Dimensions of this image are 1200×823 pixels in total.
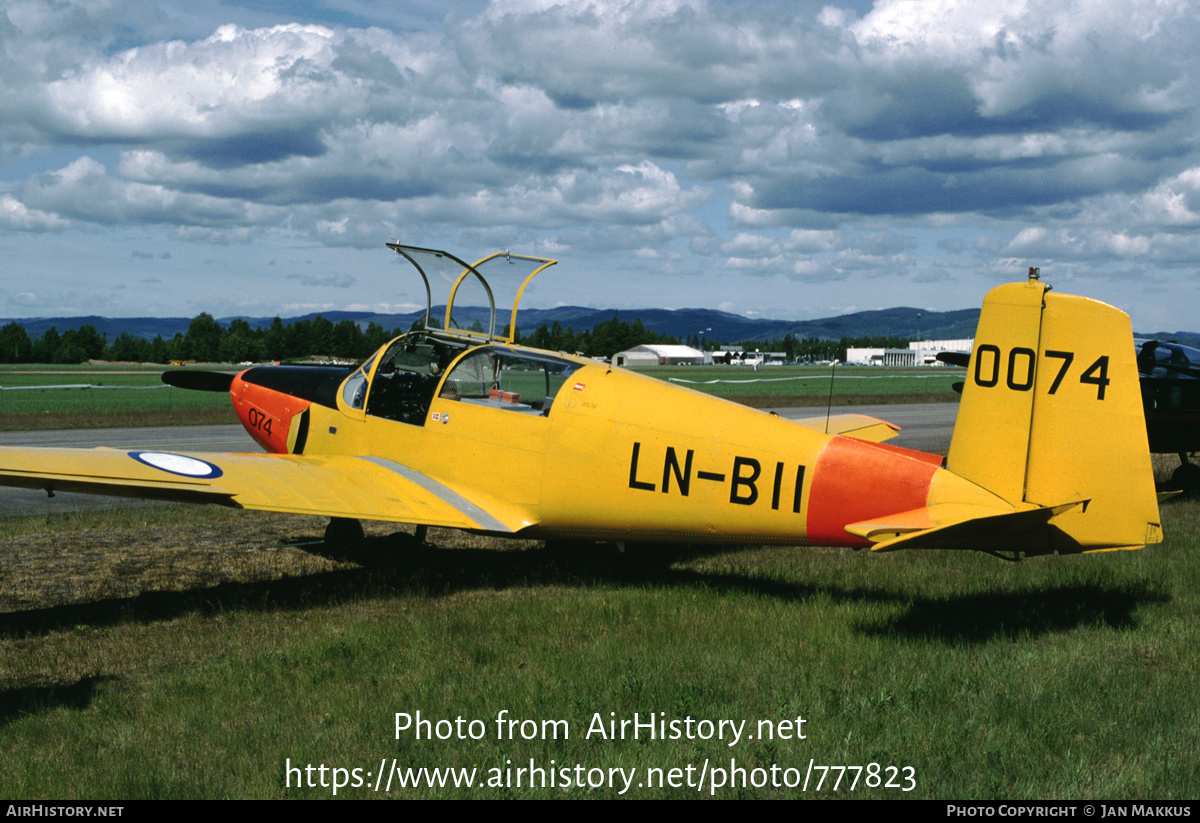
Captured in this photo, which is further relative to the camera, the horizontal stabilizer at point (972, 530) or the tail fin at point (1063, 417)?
the tail fin at point (1063, 417)

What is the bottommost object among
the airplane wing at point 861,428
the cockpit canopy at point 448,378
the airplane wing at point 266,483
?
the airplane wing at point 266,483

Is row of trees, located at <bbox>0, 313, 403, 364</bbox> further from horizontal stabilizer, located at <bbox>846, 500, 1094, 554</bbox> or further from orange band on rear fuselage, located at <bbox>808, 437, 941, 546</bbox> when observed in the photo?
horizontal stabilizer, located at <bbox>846, 500, 1094, 554</bbox>

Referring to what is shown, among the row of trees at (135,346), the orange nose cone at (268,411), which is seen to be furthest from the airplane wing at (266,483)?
the row of trees at (135,346)

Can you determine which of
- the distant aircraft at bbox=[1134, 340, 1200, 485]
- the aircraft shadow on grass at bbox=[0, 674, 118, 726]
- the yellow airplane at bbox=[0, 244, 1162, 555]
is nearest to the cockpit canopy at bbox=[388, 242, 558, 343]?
the yellow airplane at bbox=[0, 244, 1162, 555]

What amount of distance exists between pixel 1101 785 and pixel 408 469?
585cm

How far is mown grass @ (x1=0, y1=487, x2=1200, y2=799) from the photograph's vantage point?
416cm

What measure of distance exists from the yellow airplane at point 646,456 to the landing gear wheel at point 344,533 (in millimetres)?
27

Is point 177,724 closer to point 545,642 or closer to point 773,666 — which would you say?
point 545,642

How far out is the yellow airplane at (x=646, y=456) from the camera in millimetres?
5512

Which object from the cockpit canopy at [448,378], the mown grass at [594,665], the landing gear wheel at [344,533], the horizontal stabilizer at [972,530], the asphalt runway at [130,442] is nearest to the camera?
the mown grass at [594,665]

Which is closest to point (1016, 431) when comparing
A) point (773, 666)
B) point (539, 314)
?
point (773, 666)

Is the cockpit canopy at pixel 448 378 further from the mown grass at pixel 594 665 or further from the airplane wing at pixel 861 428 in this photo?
the airplane wing at pixel 861 428

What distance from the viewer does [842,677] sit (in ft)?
17.2

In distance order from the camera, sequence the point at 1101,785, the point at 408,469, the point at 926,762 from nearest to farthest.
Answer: the point at 1101,785 → the point at 926,762 → the point at 408,469
